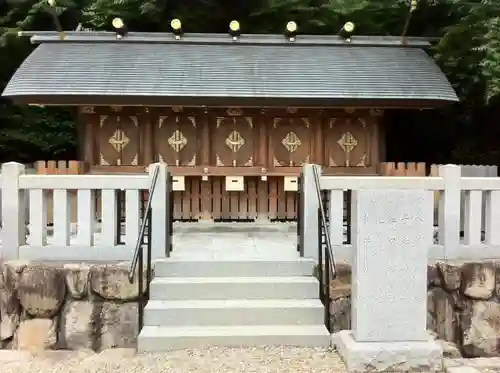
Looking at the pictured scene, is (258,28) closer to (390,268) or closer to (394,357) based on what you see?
(390,268)

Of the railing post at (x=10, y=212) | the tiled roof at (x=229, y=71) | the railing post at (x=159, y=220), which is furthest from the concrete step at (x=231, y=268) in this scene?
the tiled roof at (x=229, y=71)

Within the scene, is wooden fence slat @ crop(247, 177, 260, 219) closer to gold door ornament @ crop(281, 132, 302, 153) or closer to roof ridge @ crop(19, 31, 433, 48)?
gold door ornament @ crop(281, 132, 302, 153)

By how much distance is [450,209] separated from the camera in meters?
7.26

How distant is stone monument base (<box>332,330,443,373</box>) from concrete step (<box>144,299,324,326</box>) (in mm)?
1026

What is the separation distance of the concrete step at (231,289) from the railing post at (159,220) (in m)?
0.57

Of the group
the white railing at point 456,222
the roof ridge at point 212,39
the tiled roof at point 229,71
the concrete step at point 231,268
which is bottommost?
the concrete step at point 231,268

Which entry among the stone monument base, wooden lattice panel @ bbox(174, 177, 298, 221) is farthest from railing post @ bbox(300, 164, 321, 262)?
wooden lattice panel @ bbox(174, 177, 298, 221)

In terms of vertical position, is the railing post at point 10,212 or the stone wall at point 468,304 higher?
the railing post at point 10,212

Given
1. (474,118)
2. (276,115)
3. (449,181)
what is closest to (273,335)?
(449,181)

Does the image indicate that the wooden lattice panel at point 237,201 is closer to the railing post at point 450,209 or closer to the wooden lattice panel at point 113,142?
the wooden lattice panel at point 113,142

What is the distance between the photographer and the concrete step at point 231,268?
682 centimetres

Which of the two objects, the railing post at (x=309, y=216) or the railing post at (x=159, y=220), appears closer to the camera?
the railing post at (x=159, y=220)

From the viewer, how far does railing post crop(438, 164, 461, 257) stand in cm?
718

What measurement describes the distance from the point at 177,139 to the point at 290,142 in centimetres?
253
